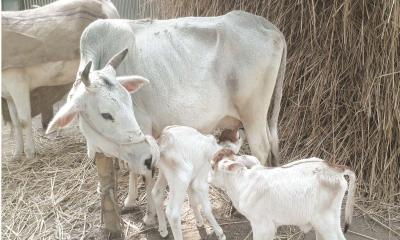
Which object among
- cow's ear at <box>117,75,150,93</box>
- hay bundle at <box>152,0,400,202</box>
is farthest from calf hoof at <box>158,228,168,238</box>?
hay bundle at <box>152,0,400,202</box>

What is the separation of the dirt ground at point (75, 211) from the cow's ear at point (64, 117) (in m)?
1.01

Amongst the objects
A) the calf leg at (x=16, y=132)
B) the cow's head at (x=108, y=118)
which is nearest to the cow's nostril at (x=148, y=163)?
the cow's head at (x=108, y=118)

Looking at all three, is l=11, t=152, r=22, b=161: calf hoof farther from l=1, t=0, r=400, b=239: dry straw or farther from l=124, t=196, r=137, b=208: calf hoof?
l=124, t=196, r=137, b=208: calf hoof

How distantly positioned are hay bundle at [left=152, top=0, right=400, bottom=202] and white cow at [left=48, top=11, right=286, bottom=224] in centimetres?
73

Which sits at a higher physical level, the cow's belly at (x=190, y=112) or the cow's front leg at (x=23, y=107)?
the cow's belly at (x=190, y=112)

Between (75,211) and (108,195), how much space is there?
2.26 ft

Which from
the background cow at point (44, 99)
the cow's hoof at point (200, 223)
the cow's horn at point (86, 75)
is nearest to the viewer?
the cow's horn at point (86, 75)

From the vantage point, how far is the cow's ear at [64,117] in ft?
7.43

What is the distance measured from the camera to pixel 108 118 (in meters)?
2.33

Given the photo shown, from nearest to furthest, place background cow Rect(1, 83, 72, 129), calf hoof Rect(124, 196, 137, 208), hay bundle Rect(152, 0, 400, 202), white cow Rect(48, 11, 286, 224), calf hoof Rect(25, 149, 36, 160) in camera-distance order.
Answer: white cow Rect(48, 11, 286, 224) → calf hoof Rect(124, 196, 137, 208) → hay bundle Rect(152, 0, 400, 202) → calf hoof Rect(25, 149, 36, 160) → background cow Rect(1, 83, 72, 129)

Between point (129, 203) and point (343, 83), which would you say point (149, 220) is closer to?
point (129, 203)

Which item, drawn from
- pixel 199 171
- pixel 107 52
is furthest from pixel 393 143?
pixel 107 52

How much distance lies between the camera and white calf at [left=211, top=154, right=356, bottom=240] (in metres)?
2.25

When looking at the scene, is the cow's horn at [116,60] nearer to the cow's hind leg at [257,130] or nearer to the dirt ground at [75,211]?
the cow's hind leg at [257,130]
